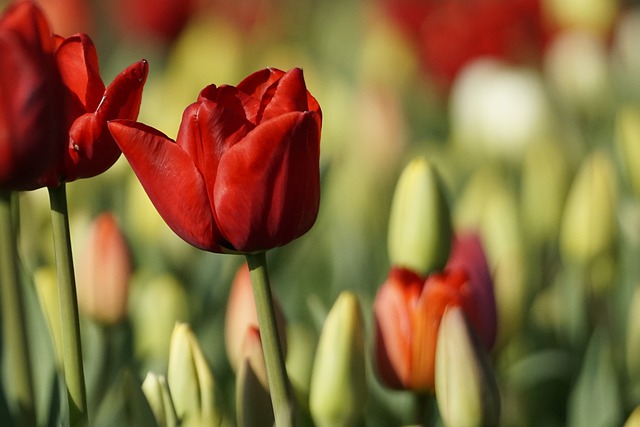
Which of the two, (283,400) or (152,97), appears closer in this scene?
(283,400)

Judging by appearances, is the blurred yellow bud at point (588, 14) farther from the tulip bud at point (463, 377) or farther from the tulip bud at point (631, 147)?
the tulip bud at point (463, 377)

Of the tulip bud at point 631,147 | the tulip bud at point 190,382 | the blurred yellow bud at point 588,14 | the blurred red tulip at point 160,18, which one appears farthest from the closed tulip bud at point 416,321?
the blurred red tulip at point 160,18

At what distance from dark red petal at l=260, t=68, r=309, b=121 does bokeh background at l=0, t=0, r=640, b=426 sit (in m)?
0.23

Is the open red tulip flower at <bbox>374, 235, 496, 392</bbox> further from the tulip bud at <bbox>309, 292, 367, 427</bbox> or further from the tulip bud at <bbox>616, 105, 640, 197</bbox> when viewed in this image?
the tulip bud at <bbox>616, 105, 640, 197</bbox>

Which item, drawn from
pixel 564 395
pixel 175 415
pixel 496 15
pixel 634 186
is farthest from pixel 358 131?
pixel 175 415

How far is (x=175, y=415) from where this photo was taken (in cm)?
61

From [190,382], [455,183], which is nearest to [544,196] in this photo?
[455,183]

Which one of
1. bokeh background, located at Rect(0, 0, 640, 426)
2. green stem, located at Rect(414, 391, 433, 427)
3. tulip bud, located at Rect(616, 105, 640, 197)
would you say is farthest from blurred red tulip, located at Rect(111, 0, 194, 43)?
green stem, located at Rect(414, 391, 433, 427)

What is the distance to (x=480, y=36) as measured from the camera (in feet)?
5.81

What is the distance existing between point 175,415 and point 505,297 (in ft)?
1.10

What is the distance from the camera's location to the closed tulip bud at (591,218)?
0.93m

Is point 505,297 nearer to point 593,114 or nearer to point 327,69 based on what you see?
point 593,114

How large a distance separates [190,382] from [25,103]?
7.6 inches

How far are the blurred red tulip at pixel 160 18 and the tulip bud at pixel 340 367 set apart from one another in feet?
5.01
